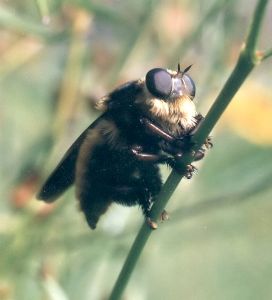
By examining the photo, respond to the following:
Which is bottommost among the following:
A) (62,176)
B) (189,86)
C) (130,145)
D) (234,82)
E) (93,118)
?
(93,118)

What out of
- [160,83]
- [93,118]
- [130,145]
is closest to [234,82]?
[160,83]

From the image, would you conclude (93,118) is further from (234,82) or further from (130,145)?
(234,82)

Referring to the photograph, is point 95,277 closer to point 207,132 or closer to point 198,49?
point 198,49

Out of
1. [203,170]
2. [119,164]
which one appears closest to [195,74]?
[203,170]

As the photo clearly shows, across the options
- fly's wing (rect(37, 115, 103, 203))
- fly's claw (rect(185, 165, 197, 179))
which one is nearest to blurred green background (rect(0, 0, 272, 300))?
fly's wing (rect(37, 115, 103, 203))

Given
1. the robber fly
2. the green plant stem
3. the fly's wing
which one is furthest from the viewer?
the fly's wing

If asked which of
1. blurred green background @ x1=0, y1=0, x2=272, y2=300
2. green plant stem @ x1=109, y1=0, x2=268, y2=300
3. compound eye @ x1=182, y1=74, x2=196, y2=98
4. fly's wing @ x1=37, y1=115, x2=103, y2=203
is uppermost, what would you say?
green plant stem @ x1=109, y1=0, x2=268, y2=300

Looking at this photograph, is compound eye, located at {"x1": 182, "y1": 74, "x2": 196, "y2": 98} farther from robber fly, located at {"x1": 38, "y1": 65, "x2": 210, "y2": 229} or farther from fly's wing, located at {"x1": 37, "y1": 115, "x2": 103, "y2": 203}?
fly's wing, located at {"x1": 37, "y1": 115, "x2": 103, "y2": 203}
